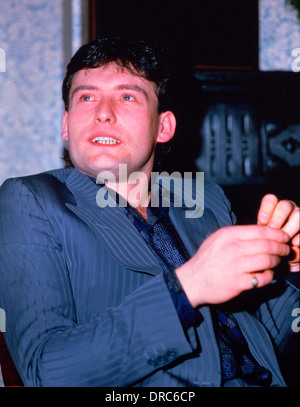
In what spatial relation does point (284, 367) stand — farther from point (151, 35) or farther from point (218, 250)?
point (151, 35)

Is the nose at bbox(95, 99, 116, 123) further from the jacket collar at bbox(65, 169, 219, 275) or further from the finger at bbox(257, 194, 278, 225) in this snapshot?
the finger at bbox(257, 194, 278, 225)

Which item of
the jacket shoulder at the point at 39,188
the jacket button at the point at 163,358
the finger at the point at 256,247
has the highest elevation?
the jacket shoulder at the point at 39,188

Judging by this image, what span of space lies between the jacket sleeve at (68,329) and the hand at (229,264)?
0.06 meters

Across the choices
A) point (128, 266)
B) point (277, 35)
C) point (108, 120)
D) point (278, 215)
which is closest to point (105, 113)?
point (108, 120)

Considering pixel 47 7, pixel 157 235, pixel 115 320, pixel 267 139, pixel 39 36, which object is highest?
pixel 47 7

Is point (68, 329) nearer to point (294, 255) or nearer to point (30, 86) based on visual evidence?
point (294, 255)

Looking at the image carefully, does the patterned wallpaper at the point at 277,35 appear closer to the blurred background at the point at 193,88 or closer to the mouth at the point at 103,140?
the blurred background at the point at 193,88

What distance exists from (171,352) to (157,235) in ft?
1.73

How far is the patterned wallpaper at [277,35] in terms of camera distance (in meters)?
2.05

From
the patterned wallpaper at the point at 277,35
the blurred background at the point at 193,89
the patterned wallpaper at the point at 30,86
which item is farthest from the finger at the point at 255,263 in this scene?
the patterned wallpaper at the point at 277,35

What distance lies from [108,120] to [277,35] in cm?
141

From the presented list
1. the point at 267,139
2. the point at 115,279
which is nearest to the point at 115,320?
the point at 115,279

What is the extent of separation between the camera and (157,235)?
47.2 inches

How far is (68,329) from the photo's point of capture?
0.78 meters
